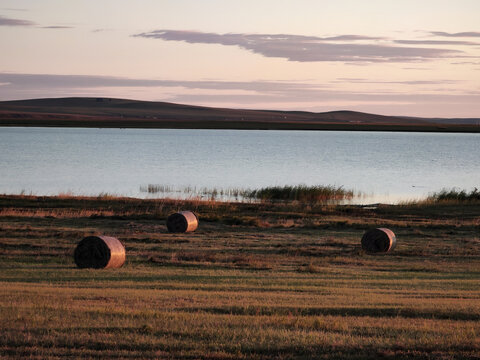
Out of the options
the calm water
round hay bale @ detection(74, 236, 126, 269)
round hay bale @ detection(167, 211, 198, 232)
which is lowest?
the calm water

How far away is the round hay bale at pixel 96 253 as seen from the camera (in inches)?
844

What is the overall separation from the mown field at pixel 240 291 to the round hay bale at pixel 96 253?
34 cm

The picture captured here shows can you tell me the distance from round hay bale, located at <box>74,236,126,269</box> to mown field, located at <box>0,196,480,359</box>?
1.12 ft

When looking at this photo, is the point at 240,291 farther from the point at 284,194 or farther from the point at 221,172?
the point at 221,172

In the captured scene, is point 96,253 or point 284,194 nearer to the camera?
point 96,253

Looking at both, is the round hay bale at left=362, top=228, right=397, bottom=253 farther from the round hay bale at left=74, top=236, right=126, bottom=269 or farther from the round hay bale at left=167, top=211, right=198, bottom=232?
the round hay bale at left=74, top=236, right=126, bottom=269

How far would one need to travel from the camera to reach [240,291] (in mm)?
18328

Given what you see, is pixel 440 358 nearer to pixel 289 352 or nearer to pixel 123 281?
pixel 289 352

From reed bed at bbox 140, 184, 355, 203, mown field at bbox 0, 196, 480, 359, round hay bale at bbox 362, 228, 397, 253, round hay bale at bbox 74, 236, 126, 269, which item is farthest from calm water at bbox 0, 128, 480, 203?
round hay bale at bbox 74, 236, 126, 269

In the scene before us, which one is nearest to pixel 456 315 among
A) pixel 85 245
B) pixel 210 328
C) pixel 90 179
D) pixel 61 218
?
pixel 210 328

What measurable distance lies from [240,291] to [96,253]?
5.12 m

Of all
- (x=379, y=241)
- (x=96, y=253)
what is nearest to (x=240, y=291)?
(x=96, y=253)

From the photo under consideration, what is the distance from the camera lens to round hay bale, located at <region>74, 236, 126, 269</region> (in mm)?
21438

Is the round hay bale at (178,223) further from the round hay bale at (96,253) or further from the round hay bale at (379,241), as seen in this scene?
the round hay bale at (96,253)
